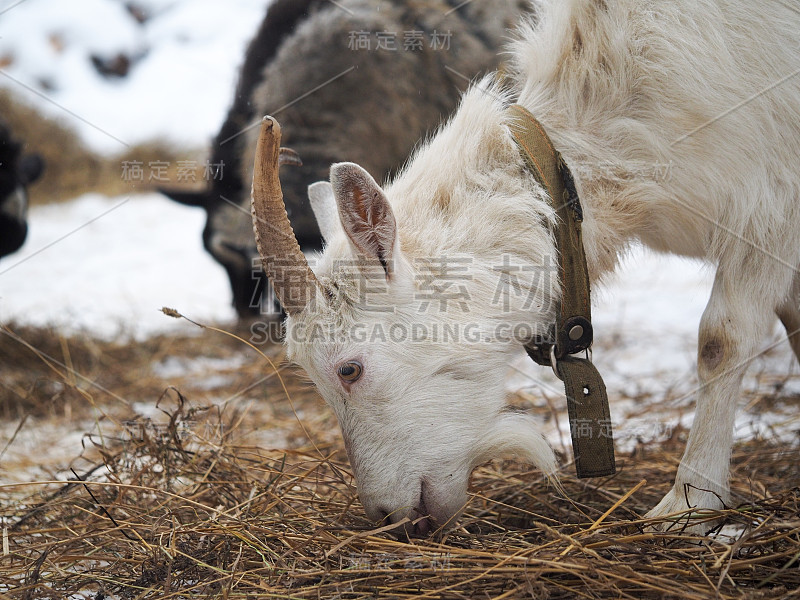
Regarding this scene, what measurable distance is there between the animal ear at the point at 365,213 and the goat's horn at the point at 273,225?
0.51ft

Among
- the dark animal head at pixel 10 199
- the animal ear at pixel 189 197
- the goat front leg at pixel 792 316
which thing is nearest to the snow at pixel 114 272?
the dark animal head at pixel 10 199

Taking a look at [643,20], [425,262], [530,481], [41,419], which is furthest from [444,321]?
[41,419]

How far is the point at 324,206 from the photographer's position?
2266mm

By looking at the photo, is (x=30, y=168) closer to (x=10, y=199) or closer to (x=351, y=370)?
(x=10, y=199)

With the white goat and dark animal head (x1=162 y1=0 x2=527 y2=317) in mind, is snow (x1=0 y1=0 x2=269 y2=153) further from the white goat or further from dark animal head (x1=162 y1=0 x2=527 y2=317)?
the white goat

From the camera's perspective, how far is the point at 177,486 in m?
2.45

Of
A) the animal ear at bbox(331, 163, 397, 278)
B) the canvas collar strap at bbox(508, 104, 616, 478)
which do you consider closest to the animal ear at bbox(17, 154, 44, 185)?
the animal ear at bbox(331, 163, 397, 278)

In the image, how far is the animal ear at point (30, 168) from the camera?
4530 mm

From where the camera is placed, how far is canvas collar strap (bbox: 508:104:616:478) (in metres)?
1.96

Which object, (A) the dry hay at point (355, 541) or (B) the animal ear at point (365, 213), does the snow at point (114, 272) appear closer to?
(A) the dry hay at point (355, 541)

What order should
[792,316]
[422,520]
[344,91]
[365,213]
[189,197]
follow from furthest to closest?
[189,197], [344,91], [792,316], [422,520], [365,213]

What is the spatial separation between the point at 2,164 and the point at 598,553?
3.96 meters

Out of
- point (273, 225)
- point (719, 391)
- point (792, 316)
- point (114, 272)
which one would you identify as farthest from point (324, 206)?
point (114, 272)

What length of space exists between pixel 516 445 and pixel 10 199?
3593mm
